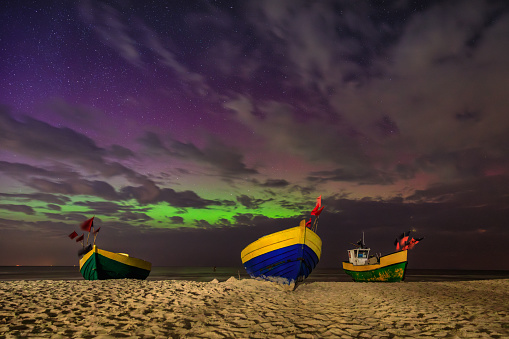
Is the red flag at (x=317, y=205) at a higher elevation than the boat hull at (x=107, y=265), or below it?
higher

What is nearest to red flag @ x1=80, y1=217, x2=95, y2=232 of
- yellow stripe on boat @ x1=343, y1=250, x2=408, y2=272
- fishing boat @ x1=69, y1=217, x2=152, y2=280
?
fishing boat @ x1=69, y1=217, x2=152, y2=280

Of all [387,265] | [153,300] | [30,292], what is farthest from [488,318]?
[387,265]

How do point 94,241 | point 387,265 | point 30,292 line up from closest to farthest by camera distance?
1. point 30,292
2. point 94,241
3. point 387,265

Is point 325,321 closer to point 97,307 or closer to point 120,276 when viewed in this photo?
point 97,307

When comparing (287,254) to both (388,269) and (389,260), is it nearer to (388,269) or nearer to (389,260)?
(389,260)

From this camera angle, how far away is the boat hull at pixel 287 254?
1388cm

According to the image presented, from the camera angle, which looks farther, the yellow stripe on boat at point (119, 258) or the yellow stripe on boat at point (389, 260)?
the yellow stripe on boat at point (389, 260)

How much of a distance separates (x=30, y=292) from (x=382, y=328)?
1200cm

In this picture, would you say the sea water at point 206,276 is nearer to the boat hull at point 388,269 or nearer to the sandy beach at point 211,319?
the sandy beach at point 211,319

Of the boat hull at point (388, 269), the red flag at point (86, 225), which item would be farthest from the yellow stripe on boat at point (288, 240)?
the boat hull at point (388, 269)

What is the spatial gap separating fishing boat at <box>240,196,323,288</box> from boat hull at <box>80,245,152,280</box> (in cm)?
1014

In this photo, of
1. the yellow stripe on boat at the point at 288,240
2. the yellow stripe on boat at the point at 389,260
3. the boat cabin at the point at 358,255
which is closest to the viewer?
the yellow stripe on boat at the point at 288,240

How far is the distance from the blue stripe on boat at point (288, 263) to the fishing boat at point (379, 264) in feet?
40.2

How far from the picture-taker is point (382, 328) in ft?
21.6
